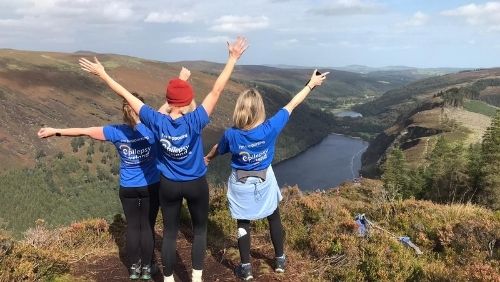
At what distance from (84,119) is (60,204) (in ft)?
114

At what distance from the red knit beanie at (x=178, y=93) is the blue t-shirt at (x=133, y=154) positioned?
85 cm

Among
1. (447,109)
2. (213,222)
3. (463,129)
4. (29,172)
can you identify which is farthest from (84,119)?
(213,222)

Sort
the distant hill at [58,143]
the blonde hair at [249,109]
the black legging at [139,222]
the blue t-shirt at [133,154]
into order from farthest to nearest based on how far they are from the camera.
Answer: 1. the distant hill at [58,143]
2. the black legging at [139,222]
3. the blue t-shirt at [133,154]
4. the blonde hair at [249,109]

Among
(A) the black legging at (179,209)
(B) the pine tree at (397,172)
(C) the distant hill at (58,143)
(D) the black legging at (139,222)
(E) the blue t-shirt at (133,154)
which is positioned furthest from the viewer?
(C) the distant hill at (58,143)

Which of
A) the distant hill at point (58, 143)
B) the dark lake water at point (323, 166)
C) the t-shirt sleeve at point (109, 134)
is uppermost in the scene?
the t-shirt sleeve at point (109, 134)

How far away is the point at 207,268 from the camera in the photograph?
21.6 ft

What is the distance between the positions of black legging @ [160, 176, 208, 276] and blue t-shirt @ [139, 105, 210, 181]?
3.8 inches

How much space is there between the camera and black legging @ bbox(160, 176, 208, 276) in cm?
516

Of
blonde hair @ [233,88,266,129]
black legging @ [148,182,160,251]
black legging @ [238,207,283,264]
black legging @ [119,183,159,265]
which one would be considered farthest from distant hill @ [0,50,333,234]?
blonde hair @ [233,88,266,129]

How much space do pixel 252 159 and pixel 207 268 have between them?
191 centimetres

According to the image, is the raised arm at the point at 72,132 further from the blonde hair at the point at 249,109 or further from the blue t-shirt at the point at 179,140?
the blonde hair at the point at 249,109

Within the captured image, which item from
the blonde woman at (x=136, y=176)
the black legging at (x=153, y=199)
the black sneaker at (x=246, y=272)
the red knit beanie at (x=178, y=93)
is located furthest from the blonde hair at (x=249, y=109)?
the black sneaker at (x=246, y=272)

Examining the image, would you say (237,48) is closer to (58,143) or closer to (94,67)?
(94,67)

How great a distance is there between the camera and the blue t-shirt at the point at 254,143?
217 inches
